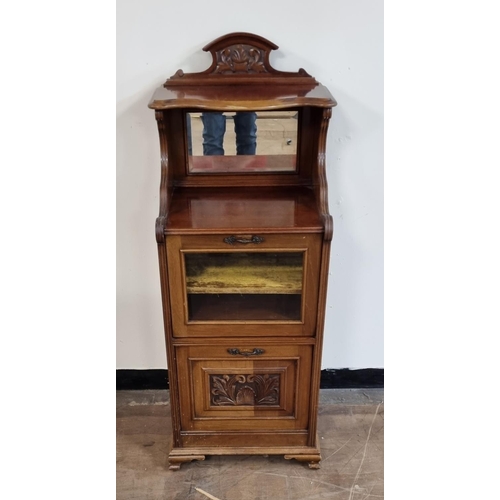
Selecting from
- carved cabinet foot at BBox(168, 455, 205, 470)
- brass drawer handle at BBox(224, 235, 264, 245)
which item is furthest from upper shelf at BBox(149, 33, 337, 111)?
carved cabinet foot at BBox(168, 455, 205, 470)

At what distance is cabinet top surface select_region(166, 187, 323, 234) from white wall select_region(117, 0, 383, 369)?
26 centimetres

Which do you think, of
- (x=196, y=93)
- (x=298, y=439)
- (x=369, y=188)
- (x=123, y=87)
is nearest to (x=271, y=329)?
(x=298, y=439)

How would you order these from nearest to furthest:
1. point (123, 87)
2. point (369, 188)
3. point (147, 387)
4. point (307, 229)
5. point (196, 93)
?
point (307, 229) < point (196, 93) < point (123, 87) < point (369, 188) < point (147, 387)

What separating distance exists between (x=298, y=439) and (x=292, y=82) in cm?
127

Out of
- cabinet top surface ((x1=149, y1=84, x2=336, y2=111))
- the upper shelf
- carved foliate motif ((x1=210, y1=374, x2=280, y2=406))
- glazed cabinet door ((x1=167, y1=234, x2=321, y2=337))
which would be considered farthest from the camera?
carved foliate motif ((x1=210, y1=374, x2=280, y2=406))

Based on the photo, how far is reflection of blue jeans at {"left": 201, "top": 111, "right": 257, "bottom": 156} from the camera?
71.1 inches

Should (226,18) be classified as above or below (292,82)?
above

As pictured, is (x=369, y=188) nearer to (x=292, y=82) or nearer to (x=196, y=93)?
(x=292, y=82)

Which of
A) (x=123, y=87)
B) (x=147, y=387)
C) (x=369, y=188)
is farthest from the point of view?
(x=147, y=387)

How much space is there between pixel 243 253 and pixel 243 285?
110 millimetres

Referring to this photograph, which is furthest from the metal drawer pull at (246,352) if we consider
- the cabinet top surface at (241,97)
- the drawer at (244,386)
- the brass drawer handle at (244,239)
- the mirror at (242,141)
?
the cabinet top surface at (241,97)

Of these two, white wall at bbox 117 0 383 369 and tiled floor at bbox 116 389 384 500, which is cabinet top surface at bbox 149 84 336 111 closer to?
white wall at bbox 117 0 383 369

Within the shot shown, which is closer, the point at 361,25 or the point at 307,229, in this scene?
the point at 307,229

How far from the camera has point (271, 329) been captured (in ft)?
5.75
